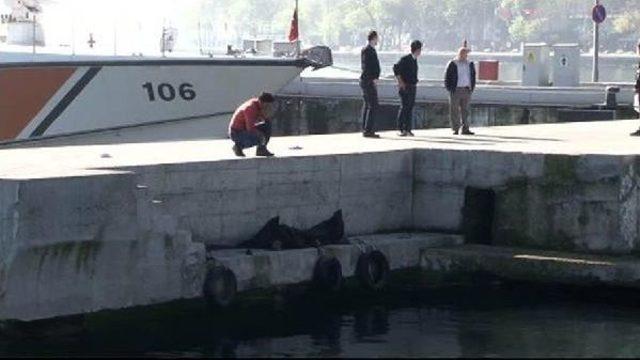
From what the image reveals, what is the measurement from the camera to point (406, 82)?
26.8 m

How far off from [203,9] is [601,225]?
120 metres

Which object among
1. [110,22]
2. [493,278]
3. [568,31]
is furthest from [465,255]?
[568,31]

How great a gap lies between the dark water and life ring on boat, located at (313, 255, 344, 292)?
0.69 ft

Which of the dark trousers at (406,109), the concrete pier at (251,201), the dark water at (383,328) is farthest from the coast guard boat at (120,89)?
the dark water at (383,328)

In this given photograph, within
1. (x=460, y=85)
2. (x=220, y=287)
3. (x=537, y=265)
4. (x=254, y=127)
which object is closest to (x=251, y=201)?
(x=254, y=127)

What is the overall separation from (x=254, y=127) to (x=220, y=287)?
263cm

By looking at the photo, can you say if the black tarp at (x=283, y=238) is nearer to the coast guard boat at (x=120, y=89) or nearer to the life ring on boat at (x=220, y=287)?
the life ring on boat at (x=220, y=287)

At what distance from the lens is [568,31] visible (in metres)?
170

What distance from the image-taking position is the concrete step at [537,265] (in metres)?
20.8

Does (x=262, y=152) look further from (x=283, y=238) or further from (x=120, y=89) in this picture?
(x=120, y=89)

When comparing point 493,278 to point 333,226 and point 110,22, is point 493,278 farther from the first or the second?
point 110,22

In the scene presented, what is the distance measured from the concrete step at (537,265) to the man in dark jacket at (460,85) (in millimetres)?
4998

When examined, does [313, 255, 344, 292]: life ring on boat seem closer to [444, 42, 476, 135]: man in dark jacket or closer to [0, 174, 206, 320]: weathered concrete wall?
[0, 174, 206, 320]: weathered concrete wall

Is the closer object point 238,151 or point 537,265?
A: point 537,265
